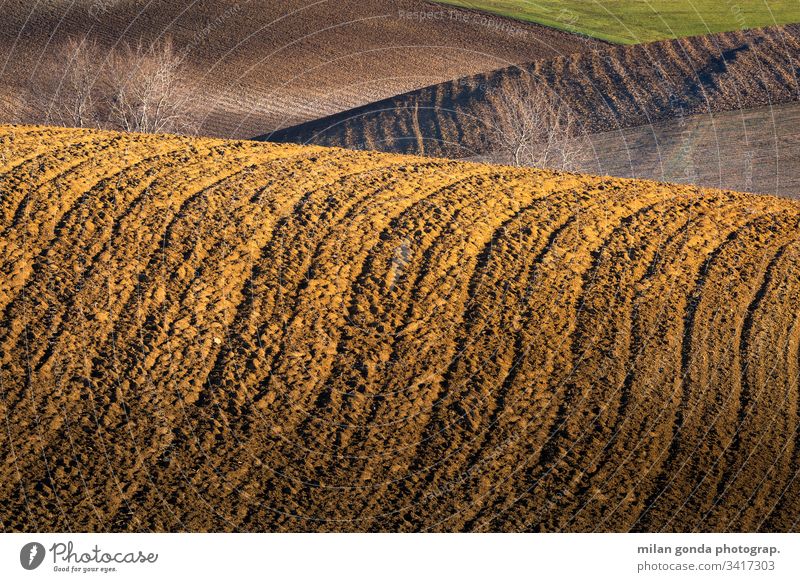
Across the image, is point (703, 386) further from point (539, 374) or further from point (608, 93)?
point (608, 93)

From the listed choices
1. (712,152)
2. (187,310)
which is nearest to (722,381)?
(187,310)

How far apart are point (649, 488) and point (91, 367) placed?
6897 millimetres

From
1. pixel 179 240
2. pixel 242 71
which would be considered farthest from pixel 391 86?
pixel 179 240

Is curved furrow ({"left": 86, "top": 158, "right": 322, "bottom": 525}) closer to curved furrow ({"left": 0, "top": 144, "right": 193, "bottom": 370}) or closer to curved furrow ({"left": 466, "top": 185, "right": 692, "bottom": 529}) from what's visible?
curved furrow ({"left": 0, "top": 144, "right": 193, "bottom": 370})

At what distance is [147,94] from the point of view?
30.1 meters

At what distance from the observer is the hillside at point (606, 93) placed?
134ft

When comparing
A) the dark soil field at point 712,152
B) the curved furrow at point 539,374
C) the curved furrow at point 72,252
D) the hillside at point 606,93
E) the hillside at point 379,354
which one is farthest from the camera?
the hillside at point 606,93

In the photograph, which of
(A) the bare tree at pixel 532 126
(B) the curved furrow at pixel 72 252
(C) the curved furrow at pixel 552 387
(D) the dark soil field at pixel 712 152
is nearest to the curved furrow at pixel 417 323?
A: (C) the curved furrow at pixel 552 387

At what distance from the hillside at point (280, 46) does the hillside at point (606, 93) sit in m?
4.93

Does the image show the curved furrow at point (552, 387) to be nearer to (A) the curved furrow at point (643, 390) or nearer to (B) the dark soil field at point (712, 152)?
(A) the curved furrow at point (643, 390)

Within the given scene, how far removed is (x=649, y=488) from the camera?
36.5 ft

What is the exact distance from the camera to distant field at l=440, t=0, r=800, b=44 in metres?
54.2

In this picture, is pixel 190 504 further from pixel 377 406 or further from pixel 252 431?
pixel 377 406

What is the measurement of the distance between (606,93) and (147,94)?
2186cm
